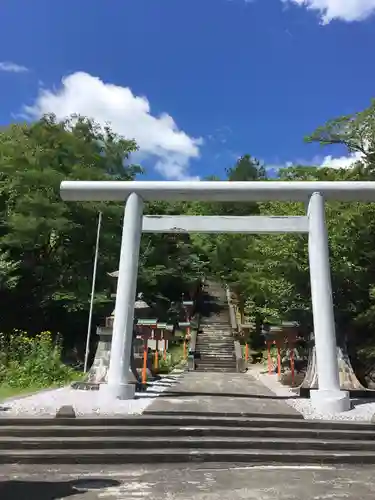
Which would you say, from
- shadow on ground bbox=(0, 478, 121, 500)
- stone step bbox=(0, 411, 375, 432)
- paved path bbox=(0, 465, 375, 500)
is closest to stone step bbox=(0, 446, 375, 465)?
paved path bbox=(0, 465, 375, 500)

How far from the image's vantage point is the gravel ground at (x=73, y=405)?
7.68 meters

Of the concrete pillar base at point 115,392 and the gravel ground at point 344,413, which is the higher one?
the concrete pillar base at point 115,392

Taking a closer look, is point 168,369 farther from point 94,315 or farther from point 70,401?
point 70,401

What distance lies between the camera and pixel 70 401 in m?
9.27

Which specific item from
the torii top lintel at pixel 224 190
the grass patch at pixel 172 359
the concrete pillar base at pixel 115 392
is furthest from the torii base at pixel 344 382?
the grass patch at pixel 172 359

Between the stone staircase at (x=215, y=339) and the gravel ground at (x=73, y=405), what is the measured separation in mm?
12544

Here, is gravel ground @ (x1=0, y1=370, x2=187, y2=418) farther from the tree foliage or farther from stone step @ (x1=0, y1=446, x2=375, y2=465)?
the tree foliage

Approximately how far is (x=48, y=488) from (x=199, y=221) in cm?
652

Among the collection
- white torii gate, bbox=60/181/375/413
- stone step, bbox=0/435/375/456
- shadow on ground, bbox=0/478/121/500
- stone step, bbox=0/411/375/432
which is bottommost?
shadow on ground, bbox=0/478/121/500

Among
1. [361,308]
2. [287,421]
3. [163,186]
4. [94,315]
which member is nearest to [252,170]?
[94,315]

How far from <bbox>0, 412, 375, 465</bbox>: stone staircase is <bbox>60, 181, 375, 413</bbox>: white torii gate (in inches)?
93.0

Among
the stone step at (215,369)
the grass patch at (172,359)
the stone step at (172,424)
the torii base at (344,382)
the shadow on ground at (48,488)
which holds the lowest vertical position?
the shadow on ground at (48,488)

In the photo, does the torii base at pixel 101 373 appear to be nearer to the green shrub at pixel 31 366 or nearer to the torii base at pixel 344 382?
the green shrub at pixel 31 366

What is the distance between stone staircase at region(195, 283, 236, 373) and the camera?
22734mm
